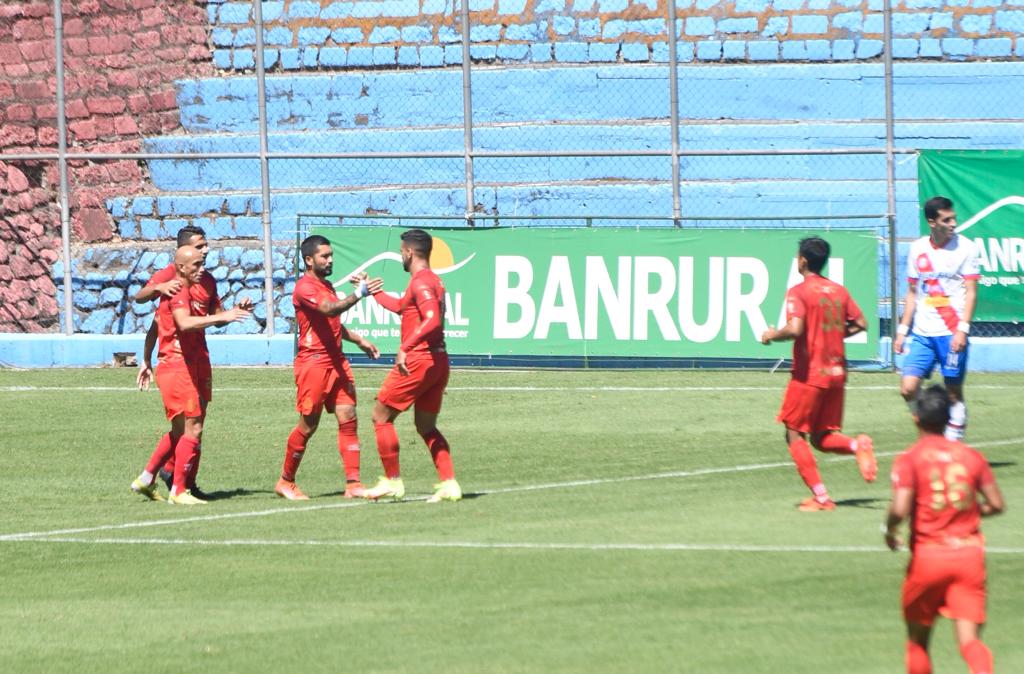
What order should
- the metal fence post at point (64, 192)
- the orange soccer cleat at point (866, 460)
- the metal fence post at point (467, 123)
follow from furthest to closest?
the metal fence post at point (64, 192)
the metal fence post at point (467, 123)
the orange soccer cleat at point (866, 460)

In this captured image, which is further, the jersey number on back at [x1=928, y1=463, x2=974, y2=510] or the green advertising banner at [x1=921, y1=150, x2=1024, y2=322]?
the green advertising banner at [x1=921, y1=150, x2=1024, y2=322]

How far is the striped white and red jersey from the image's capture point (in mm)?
13141

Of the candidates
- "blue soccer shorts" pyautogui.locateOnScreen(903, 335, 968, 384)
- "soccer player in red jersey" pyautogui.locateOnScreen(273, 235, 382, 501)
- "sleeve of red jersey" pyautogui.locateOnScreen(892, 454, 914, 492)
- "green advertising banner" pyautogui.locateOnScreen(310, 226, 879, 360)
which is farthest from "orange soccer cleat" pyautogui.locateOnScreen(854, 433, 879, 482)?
"green advertising banner" pyautogui.locateOnScreen(310, 226, 879, 360)

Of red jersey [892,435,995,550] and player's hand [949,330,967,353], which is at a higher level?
player's hand [949,330,967,353]

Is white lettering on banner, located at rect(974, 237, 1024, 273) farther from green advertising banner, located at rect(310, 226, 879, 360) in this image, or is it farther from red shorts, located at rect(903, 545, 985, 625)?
red shorts, located at rect(903, 545, 985, 625)

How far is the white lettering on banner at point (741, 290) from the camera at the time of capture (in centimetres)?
2036

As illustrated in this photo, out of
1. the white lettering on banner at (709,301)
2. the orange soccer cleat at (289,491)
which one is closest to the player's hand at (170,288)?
the orange soccer cleat at (289,491)

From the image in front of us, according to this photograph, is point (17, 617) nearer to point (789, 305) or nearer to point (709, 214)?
point (789, 305)

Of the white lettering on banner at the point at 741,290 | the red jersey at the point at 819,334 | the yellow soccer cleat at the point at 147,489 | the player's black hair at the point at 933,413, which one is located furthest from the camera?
the white lettering on banner at the point at 741,290

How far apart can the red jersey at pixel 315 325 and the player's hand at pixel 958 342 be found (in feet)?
15.4

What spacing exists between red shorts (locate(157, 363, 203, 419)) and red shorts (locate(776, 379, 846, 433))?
425cm

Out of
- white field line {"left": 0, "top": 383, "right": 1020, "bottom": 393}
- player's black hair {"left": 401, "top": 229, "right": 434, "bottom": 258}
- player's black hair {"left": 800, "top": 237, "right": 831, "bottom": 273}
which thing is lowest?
Result: white field line {"left": 0, "top": 383, "right": 1020, "bottom": 393}

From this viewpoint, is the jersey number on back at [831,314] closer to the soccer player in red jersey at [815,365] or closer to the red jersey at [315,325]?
the soccer player in red jersey at [815,365]

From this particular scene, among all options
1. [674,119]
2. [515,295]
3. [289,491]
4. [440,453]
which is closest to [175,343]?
[289,491]
